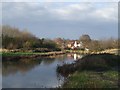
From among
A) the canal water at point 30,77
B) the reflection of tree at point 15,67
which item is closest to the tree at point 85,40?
the reflection of tree at point 15,67

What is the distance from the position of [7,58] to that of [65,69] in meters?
20.0

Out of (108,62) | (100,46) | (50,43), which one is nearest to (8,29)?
(50,43)

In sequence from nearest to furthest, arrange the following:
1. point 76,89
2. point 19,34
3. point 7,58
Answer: point 76,89, point 7,58, point 19,34

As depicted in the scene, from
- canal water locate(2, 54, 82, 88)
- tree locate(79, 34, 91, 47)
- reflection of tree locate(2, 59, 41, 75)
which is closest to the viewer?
canal water locate(2, 54, 82, 88)

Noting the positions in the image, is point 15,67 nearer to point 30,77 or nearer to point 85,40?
point 30,77

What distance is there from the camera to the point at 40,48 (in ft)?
244

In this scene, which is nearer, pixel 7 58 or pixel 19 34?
pixel 7 58

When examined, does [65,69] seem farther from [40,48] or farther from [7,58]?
[40,48]

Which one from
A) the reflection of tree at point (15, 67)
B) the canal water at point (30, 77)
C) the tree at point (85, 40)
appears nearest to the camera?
the canal water at point (30, 77)

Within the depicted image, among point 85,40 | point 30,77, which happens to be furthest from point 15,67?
point 85,40

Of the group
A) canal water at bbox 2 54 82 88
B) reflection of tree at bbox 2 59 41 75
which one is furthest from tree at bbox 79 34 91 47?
canal water at bbox 2 54 82 88

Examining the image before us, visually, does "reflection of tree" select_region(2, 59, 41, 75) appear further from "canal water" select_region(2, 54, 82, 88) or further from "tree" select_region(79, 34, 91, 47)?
"tree" select_region(79, 34, 91, 47)

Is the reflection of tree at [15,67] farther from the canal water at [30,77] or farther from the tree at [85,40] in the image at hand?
the tree at [85,40]

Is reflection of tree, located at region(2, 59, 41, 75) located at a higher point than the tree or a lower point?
lower
